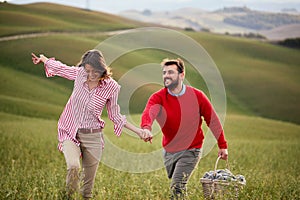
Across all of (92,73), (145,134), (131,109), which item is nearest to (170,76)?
(145,134)

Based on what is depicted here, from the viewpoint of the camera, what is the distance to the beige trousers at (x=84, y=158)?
616cm

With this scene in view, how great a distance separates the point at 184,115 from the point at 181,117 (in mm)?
53

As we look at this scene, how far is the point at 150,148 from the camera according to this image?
21062 mm

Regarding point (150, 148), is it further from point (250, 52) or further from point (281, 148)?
point (250, 52)

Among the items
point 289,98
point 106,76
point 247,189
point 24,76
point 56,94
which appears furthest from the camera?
point 289,98

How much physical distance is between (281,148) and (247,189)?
16.0 metres

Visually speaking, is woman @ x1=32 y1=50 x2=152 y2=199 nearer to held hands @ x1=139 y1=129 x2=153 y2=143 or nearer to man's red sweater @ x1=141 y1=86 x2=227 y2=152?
held hands @ x1=139 y1=129 x2=153 y2=143

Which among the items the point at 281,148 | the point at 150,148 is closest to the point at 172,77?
the point at 150,148

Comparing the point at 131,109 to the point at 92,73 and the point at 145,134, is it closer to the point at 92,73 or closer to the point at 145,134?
the point at 145,134

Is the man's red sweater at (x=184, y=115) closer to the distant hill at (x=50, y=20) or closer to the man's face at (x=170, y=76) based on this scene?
the man's face at (x=170, y=76)

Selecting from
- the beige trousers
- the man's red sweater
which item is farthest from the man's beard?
the beige trousers

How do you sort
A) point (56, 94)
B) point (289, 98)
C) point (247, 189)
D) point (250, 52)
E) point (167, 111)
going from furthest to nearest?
1. point (250, 52)
2. point (289, 98)
3. point (56, 94)
4. point (247, 189)
5. point (167, 111)

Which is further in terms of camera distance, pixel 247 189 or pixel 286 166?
pixel 286 166

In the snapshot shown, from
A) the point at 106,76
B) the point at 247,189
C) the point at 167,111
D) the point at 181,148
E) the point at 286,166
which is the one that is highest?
the point at 106,76
